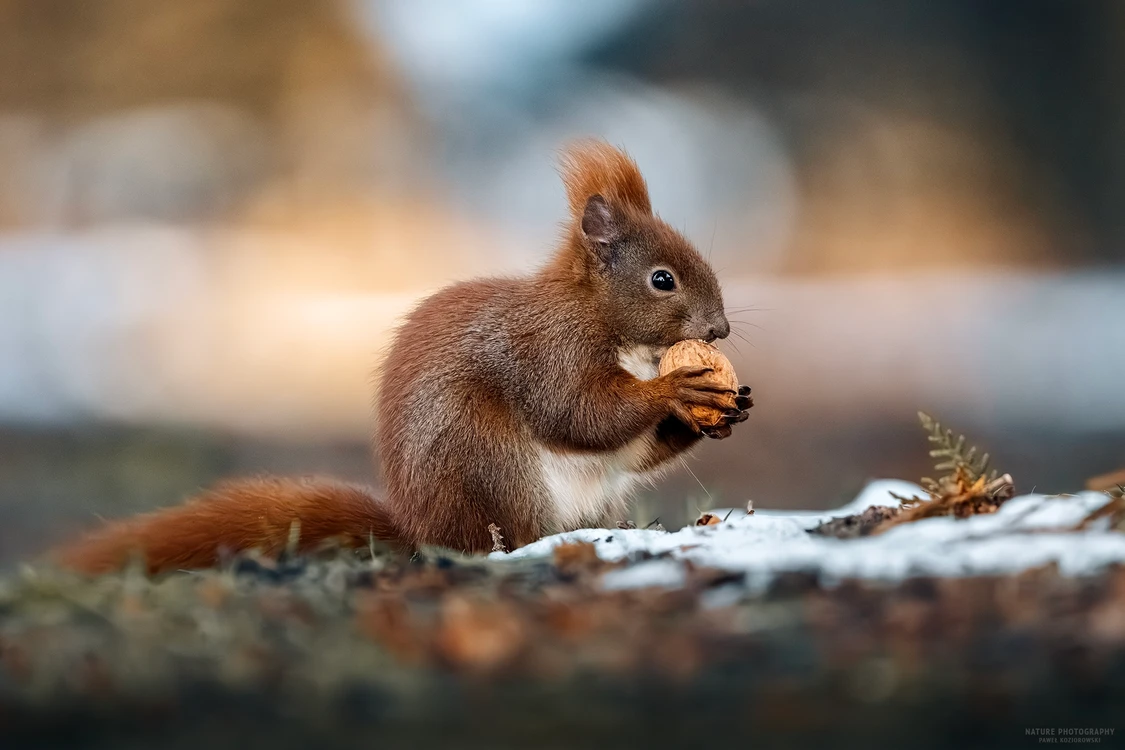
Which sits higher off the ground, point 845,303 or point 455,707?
point 845,303

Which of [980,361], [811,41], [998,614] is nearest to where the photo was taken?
[998,614]

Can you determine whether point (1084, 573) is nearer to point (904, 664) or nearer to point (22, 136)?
point (904, 664)

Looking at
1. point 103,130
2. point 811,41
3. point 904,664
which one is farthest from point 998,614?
point 103,130

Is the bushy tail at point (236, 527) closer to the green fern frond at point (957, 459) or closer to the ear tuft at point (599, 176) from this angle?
the ear tuft at point (599, 176)

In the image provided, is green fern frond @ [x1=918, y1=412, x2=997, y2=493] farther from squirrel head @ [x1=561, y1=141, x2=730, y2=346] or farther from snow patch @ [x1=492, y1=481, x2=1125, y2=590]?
squirrel head @ [x1=561, y1=141, x2=730, y2=346]

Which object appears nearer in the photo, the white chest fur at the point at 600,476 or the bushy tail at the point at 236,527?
the bushy tail at the point at 236,527

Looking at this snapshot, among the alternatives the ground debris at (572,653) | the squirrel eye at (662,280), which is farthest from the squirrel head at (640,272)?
the ground debris at (572,653)
